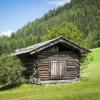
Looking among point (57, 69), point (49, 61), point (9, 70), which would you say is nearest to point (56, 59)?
point (49, 61)

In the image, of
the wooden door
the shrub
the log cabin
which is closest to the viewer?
the shrub

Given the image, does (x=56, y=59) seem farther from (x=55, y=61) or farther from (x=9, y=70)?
(x=9, y=70)

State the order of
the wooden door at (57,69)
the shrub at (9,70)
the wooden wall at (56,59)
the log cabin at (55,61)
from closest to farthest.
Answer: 1. the shrub at (9,70)
2. the log cabin at (55,61)
3. the wooden wall at (56,59)
4. the wooden door at (57,69)

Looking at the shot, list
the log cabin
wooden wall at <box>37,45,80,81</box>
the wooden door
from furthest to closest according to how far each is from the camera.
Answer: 1. the wooden door
2. wooden wall at <box>37,45,80,81</box>
3. the log cabin

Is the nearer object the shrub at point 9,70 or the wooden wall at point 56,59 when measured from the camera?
the shrub at point 9,70

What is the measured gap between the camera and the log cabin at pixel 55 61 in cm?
3962

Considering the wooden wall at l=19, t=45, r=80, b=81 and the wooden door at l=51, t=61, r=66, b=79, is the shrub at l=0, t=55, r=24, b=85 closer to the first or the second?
the wooden wall at l=19, t=45, r=80, b=81

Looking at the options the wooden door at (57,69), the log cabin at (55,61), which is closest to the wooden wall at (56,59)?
the log cabin at (55,61)

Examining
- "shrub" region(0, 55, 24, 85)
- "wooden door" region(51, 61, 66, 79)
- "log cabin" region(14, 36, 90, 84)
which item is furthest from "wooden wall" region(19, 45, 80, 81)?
"shrub" region(0, 55, 24, 85)

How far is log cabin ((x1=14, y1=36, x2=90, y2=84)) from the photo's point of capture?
1560 inches

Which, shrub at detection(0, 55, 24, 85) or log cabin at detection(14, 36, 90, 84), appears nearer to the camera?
shrub at detection(0, 55, 24, 85)

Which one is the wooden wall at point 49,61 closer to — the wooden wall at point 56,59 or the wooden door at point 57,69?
the wooden wall at point 56,59

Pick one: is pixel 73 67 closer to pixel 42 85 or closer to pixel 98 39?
pixel 42 85

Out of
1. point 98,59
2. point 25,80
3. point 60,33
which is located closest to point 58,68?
point 25,80
